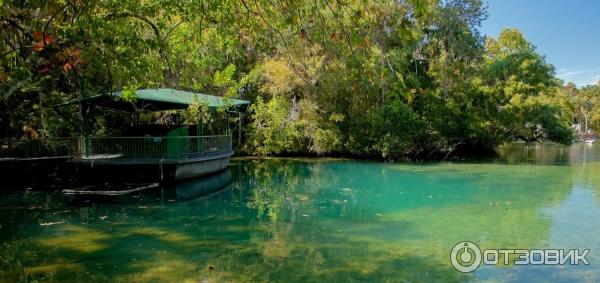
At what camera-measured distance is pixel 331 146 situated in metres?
28.7

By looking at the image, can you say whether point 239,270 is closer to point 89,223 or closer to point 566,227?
point 89,223

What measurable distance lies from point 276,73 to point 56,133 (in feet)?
43.5

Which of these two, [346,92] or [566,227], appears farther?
[346,92]

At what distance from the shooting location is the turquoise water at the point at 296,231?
22.5ft

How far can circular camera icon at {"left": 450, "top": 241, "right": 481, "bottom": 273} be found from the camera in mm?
7230

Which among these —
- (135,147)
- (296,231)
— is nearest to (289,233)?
(296,231)

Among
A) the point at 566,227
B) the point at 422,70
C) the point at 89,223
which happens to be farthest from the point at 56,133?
the point at 422,70

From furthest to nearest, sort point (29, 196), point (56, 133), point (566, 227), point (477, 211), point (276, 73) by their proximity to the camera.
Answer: point (276, 73), point (56, 133), point (29, 196), point (477, 211), point (566, 227)

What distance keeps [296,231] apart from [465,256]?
346 centimetres

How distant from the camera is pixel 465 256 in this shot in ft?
25.8

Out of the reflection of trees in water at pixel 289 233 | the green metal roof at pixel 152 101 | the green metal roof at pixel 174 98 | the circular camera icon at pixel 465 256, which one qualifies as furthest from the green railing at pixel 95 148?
the circular camera icon at pixel 465 256

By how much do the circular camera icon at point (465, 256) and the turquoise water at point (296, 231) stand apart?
20cm

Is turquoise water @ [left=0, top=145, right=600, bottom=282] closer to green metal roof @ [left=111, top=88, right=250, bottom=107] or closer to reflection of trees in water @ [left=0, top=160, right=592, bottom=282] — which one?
reflection of trees in water @ [left=0, top=160, right=592, bottom=282]

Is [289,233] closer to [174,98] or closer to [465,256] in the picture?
[465,256]
